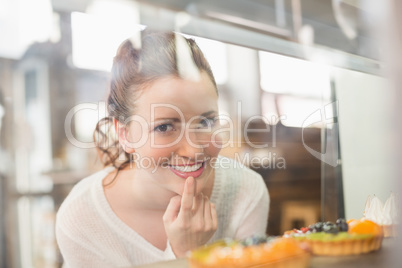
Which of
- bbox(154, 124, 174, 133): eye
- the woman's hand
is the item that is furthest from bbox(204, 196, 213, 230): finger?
bbox(154, 124, 174, 133): eye

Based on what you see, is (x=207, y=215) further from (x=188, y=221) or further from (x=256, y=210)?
(x=256, y=210)

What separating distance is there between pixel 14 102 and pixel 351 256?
109cm

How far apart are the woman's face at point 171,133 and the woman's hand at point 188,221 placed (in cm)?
3

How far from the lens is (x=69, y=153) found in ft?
4.01

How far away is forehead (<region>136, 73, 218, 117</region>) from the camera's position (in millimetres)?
1335

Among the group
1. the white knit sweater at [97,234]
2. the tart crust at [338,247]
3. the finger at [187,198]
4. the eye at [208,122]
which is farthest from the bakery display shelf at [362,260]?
the eye at [208,122]

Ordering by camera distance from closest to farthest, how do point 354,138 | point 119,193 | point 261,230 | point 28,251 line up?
point 28,251, point 119,193, point 261,230, point 354,138

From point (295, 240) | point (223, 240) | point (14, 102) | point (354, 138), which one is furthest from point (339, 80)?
point (14, 102)

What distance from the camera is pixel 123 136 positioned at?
132 centimetres

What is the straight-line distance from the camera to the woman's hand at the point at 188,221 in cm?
136

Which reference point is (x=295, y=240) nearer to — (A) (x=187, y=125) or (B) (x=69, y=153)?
(A) (x=187, y=125)

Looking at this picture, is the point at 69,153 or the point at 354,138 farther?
the point at 354,138

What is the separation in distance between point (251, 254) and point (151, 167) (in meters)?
0.36

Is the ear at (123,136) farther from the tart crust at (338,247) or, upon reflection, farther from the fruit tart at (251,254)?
the tart crust at (338,247)
